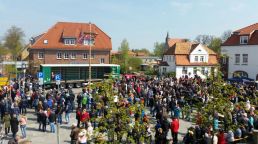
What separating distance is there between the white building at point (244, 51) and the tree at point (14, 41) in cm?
4310

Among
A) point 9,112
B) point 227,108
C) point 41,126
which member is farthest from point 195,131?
point 9,112

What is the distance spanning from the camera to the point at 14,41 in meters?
74.7

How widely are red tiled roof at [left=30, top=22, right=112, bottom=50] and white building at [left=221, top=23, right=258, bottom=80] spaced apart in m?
20.6

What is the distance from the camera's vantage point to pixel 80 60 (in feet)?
192

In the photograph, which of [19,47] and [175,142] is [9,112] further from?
[19,47]

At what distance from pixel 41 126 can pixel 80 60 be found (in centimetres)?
3752

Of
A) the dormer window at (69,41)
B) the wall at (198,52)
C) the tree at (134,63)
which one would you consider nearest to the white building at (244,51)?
the wall at (198,52)

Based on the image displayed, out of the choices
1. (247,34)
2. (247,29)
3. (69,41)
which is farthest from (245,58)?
(69,41)

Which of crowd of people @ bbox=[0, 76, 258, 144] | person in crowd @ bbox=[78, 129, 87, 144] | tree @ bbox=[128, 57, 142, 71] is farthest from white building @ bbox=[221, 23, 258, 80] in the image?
person in crowd @ bbox=[78, 129, 87, 144]

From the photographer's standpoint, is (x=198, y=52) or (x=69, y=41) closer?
(x=69, y=41)

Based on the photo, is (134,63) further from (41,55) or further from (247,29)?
(247,29)

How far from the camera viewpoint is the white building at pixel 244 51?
1898 inches

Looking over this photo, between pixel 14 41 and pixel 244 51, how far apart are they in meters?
47.8

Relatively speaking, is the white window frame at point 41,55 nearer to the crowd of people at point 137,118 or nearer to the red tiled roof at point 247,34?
the red tiled roof at point 247,34
